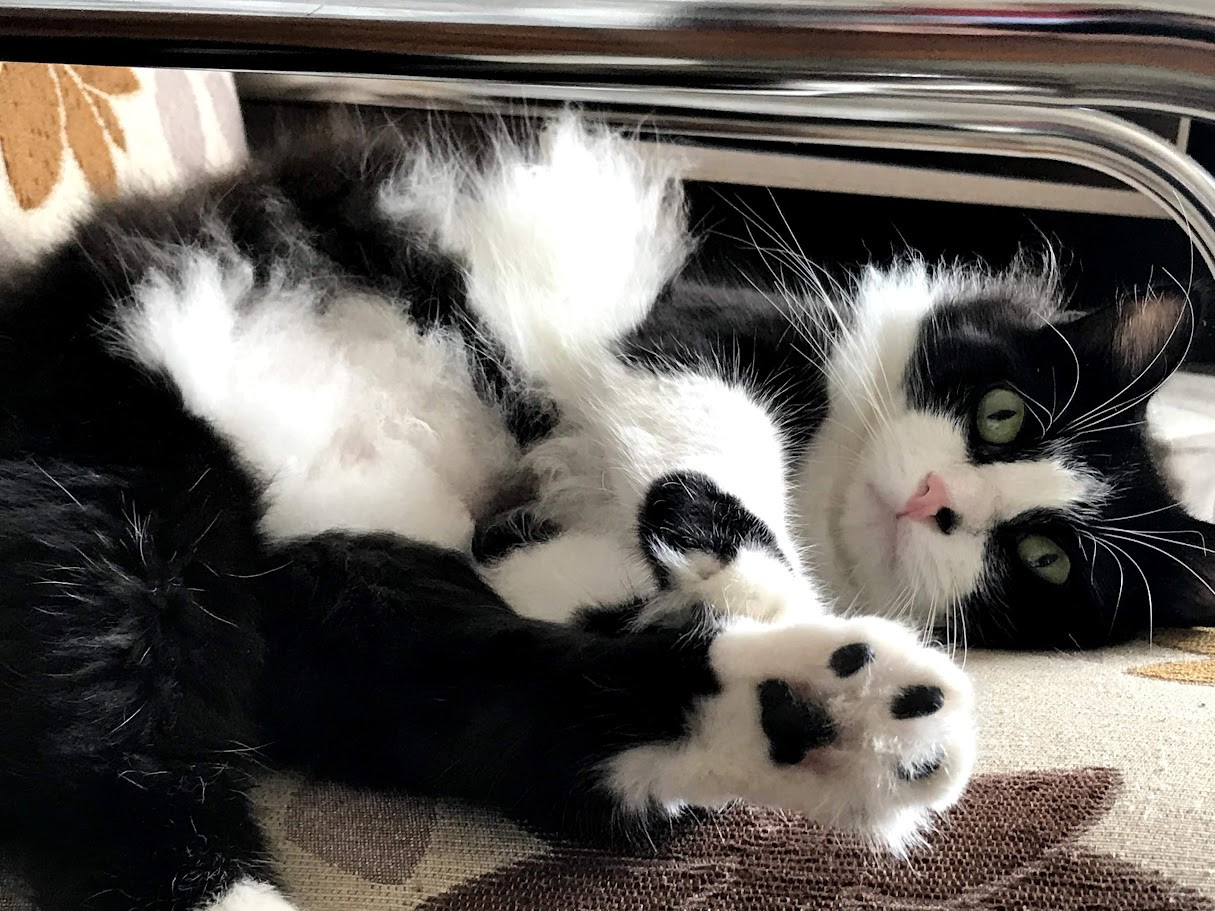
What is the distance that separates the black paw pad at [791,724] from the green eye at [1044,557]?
20.5 inches

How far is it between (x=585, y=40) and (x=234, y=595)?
1.68 feet

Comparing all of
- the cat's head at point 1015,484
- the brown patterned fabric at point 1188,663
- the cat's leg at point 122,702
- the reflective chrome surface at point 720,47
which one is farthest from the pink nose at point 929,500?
the cat's leg at point 122,702

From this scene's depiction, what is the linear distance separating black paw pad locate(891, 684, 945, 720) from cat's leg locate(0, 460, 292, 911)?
441 mm

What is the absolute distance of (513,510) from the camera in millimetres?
1008

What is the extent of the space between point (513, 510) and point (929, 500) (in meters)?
0.45

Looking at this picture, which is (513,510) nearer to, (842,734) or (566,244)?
(566,244)

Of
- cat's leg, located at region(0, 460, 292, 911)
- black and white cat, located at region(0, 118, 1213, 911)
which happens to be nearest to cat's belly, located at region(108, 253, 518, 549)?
black and white cat, located at region(0, 118, 1213, 911)

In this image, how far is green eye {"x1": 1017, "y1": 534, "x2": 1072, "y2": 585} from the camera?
41.2 inches

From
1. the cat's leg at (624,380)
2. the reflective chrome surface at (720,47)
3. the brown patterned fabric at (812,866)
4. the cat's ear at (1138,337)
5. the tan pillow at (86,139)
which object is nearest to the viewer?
the reflective chrome surface at (720,47)

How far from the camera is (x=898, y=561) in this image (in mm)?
1043

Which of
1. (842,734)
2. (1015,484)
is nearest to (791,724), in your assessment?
(842,734)

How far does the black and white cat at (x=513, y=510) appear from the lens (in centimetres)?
65

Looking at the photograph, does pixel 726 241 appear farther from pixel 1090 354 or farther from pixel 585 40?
pixel 585 40

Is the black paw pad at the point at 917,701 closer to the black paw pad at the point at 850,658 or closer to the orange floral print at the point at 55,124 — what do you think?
the black paw pad at the point at 850,658
